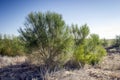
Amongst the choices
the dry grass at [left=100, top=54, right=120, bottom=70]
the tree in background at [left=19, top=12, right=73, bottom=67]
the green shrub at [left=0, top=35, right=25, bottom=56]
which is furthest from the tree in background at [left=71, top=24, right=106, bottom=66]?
the green shrub at [left=0, top=35, right=25, bottom=56]

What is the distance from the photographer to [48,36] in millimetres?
16391

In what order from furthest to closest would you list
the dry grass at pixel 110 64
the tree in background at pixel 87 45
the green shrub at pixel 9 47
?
the green shrub at pixel 9 47 → the tree in background at pixel 87 45 → the dry grass at pixel 110 64

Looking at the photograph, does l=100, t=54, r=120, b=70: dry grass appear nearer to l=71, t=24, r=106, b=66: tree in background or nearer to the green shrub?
l=71, t=24, r=106, b=66: tree in background

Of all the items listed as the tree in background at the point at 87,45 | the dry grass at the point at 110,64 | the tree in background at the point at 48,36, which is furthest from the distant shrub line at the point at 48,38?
the dry grass at the point at 110,64

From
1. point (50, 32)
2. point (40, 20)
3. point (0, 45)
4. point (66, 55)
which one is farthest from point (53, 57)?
point (0, 45)

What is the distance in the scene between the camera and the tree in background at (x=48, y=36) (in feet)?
53.9

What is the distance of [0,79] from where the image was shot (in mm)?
12820

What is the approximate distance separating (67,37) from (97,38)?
505cm

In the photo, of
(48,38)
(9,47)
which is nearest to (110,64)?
(48,38)

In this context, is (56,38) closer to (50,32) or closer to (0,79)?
(50,32)

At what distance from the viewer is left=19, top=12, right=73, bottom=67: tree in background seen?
1642 cm

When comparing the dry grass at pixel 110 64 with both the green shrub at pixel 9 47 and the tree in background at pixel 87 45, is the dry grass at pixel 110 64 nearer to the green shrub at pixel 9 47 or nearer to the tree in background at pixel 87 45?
the tree in background at pixel 87 45

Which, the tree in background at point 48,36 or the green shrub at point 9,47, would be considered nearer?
the tree in background at point 48,36

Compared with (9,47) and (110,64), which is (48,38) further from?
(9,47)
